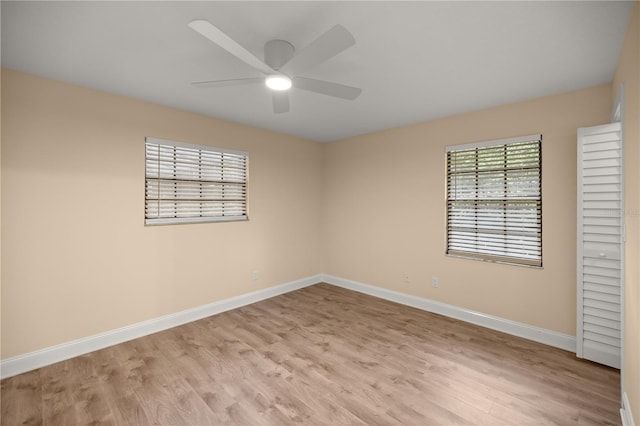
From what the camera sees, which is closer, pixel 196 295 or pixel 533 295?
pixel 533 295

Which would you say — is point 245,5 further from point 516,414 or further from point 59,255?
point 516,414

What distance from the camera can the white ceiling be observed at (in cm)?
166

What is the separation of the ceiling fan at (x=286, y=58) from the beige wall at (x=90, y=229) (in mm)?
1489

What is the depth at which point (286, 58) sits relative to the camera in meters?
2.04

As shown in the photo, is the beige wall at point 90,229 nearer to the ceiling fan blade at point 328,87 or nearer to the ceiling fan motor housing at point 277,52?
the ceiling fan motor housing at point 277,52

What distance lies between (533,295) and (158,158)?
14.1ft

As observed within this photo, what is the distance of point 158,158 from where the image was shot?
3217 mm

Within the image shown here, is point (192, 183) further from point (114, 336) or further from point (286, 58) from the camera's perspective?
point (286, 58)

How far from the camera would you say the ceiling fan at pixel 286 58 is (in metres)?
1.52

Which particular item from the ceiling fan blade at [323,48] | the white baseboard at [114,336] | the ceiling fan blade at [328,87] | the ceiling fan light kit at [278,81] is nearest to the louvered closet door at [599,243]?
the ceiling fan blade at [328,87]

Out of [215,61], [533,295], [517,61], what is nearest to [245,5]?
[215,61]

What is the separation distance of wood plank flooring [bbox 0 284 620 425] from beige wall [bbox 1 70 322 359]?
16.1 inches

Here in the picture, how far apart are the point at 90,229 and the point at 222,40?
92.0 inches

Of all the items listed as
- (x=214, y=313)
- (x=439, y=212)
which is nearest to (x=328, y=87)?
(x=439, y=212)
